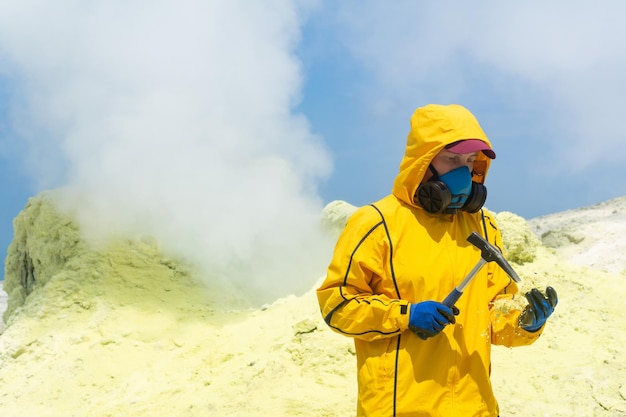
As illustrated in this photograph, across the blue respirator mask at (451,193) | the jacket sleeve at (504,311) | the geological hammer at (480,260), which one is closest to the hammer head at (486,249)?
the geological hammer at (480,260)

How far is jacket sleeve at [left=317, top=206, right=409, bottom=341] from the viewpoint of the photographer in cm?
224

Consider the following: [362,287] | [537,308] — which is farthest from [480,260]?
[362,287]

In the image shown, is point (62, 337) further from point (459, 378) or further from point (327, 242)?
point (459, 378)

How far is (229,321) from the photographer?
7.37 meters

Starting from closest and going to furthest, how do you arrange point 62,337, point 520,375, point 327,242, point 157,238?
1. point 520,375
2. point 62,337
3. point 157,238
4. point 327,242

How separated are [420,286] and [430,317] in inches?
7.9

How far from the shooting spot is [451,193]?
240 centimetres

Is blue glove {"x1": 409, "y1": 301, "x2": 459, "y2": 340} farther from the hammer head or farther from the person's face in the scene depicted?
the person's face

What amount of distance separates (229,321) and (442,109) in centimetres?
553

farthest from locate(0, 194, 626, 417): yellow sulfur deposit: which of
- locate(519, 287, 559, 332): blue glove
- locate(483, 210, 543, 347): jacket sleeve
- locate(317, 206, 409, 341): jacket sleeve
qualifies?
locate(317, 206, 409, 341): jacket sleeve

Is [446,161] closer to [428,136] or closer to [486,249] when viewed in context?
[428,136]

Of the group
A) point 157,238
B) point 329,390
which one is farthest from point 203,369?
point 157,238

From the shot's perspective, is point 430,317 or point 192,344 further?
point 192,344

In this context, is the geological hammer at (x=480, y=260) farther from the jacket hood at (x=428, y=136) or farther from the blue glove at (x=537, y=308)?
the jacket hood at (x=428, y=136)
